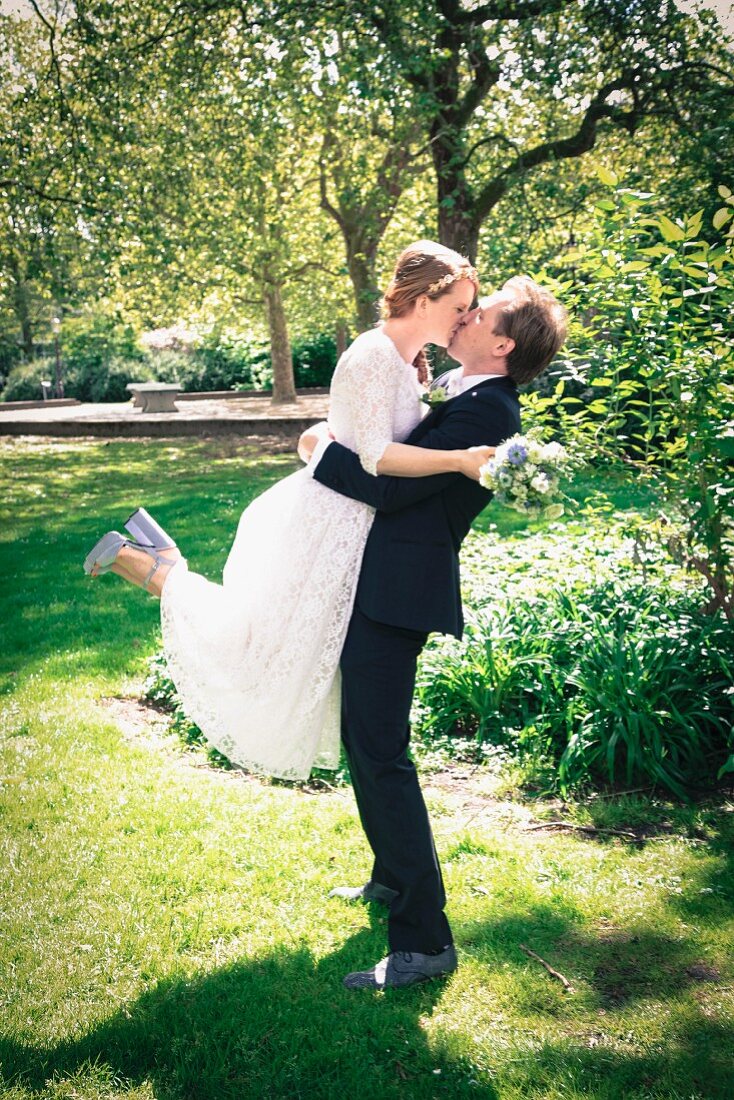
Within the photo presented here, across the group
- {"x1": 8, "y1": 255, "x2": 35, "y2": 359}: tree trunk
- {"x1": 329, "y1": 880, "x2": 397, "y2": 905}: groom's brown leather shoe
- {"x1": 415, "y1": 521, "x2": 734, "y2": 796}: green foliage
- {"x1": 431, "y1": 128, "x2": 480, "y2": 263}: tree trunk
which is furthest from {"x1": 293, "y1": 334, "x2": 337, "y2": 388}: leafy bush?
{"x1": 329, "y1": 880, "x2": 397, "y2": 905}: groom's brown leather shoe

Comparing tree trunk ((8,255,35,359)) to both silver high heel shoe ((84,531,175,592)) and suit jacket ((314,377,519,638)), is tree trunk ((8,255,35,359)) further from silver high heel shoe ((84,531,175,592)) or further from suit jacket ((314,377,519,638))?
suit jacket ((314,377,519,638))

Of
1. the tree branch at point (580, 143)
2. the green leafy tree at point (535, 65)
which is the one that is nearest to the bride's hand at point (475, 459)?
the green leafy tree at point (535, 65)

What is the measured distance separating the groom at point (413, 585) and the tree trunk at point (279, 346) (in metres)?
20.2

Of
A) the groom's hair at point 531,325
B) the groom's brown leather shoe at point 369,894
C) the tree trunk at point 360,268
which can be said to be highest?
the tree trunk at point 360,268

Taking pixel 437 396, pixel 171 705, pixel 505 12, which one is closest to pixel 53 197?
pixel 505 12

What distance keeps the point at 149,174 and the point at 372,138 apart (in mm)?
4803

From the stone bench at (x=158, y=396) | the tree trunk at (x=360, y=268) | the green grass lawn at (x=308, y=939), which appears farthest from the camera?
the stone bench at (x=158, y=396)

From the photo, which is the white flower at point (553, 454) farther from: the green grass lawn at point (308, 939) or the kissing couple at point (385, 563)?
the green grass lawn at point (308, 939)

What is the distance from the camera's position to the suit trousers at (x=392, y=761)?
120 inches

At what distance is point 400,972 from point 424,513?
1.54 metres

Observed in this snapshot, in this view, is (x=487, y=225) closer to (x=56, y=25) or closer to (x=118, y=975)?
(x=56, y=25)

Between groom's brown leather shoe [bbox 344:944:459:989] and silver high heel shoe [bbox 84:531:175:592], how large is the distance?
1.60 metres

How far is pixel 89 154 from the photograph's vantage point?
12781mm

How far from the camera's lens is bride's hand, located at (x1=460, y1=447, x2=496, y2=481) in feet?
9.05
